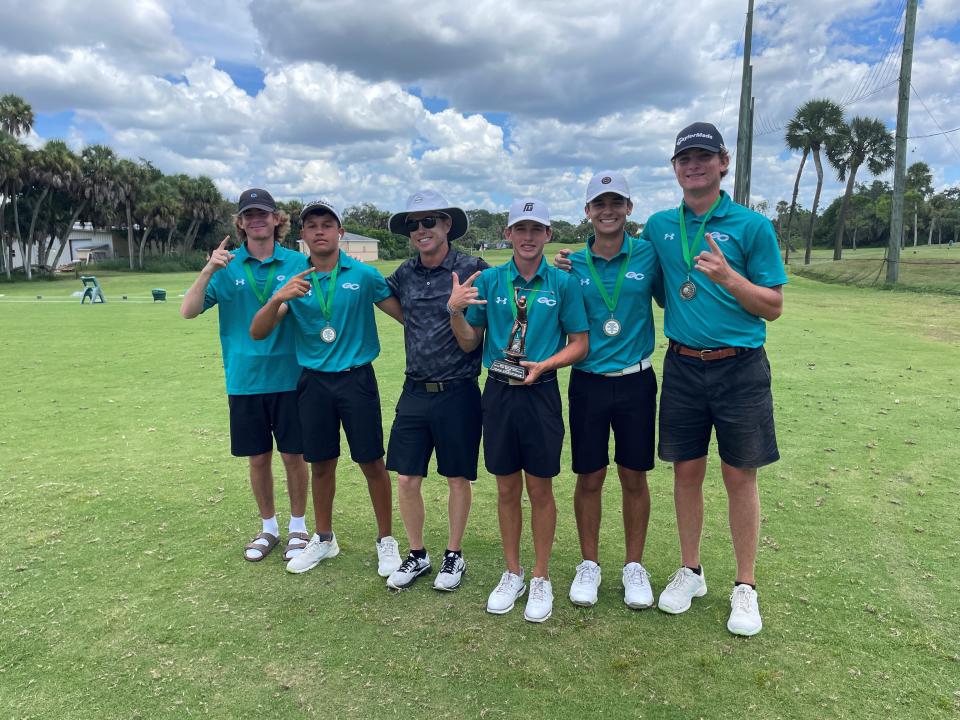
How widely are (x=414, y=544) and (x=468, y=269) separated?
5.60 ft

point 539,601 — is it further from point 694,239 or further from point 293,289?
point 293,289

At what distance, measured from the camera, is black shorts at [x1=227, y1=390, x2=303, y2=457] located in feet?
13.7

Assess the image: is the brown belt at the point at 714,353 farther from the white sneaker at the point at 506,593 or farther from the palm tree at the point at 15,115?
the palm tree at the point at 15,115

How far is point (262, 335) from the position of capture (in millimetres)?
3994

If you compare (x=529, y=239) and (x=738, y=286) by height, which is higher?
(x=529, y=239)

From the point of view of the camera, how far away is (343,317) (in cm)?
388

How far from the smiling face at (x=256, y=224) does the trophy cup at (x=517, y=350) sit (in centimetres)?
181

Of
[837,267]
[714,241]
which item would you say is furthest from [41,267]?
[714,241]

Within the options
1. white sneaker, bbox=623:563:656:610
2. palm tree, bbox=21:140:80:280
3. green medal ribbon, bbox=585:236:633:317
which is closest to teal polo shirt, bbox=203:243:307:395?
green medal ribbon, bbox=585:236:633:317

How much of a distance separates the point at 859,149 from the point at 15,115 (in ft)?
196

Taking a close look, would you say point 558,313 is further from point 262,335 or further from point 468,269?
point 262,335

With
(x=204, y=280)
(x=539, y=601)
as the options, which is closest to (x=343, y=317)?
(x=204, y=280)

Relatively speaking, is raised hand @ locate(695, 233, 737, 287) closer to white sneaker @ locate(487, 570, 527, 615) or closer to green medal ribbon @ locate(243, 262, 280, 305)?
white sneaker @ locate(487, 570, 527, 615)

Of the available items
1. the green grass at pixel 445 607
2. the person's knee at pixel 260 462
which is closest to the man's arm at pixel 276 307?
the person's knee at pixel 260 462
